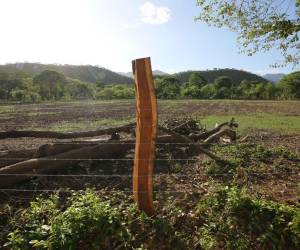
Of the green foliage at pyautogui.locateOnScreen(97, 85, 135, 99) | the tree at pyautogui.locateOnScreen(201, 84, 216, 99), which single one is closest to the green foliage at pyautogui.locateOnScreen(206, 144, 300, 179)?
the green foliage at pyautogui.locateOnScreen(97, 85, 135, 99)

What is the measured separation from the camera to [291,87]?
4146 inches

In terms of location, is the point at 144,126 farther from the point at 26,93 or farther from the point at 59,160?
the point at 26,93

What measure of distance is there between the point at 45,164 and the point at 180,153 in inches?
169

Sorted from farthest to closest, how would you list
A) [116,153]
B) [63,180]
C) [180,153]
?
[180,153] → [116,153] → [63,180]

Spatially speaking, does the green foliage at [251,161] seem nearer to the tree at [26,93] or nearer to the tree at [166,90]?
the tree at [26,93]

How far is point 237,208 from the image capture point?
5.03 metres

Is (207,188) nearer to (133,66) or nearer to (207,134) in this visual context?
(133,66)

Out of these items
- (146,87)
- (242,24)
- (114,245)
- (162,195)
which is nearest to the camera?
(114,245)

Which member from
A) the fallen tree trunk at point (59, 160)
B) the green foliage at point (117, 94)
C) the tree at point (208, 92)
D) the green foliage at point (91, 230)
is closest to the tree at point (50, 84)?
the green foliage at point (117, 94)

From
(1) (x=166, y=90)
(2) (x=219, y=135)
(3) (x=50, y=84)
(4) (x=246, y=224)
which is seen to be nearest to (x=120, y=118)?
(2) (x=219, y=135)

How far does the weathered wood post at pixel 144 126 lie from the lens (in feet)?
16.0

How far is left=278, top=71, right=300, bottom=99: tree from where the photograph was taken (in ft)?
324

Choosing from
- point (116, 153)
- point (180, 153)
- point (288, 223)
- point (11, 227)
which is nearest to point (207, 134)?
point (180, 153)

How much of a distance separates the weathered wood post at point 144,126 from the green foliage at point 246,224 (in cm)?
99
